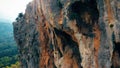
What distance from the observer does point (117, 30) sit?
2586 centimetres

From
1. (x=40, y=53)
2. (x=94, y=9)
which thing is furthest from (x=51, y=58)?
(x=94, y=9)

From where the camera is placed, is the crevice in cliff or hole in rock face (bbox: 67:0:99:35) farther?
A: the crevice in cliff

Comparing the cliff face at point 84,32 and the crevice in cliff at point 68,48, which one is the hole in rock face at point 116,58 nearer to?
the cliff face at point 84,32

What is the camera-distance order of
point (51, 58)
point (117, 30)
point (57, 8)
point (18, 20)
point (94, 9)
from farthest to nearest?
point (18, 20), point (51, 58), point (57, 8), point (94, 9), point (117, 30)

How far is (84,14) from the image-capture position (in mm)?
29781

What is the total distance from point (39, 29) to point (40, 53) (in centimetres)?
300

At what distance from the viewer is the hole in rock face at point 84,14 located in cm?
2888

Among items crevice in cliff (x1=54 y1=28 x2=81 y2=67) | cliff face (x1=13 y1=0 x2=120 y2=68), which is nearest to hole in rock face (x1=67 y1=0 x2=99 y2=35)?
cliff face (x1=13 y1=0 x2=120 y2=68)

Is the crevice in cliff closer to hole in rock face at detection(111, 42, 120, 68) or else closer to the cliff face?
the cliff face

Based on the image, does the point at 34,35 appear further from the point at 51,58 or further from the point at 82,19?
the point at 82,19

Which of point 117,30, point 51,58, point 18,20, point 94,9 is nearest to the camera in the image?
point 117,30

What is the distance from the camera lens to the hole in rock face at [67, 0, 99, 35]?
2888 centimetres

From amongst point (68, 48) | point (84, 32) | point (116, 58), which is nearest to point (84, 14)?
point (84, 32)

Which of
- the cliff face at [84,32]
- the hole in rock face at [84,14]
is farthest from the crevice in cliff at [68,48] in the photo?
the hole in rock face at [84,14]
